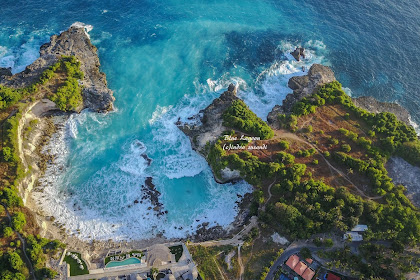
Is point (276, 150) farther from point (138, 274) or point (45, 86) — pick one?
point (45, 86)

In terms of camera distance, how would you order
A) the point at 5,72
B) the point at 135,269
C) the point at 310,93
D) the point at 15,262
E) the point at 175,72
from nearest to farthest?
the point at 15,262 → the point at 135,269 → the point at 5,72 → the point at 310,93 → the point at 175,72

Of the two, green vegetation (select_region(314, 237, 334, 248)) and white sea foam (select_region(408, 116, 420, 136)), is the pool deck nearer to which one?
green vegetation (select_region(314, 237, 334, 248))

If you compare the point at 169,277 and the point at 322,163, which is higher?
the point at 322,163

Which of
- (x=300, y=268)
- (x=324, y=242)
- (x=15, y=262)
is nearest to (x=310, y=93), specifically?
(x=324, y=242)

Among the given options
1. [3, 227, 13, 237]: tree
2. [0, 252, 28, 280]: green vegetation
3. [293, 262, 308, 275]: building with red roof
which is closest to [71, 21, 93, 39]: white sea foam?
[3, 227, 13, 237]: tree

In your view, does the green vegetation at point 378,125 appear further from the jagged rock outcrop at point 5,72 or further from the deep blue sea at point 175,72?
the jagged rock outcrop at point 5,72

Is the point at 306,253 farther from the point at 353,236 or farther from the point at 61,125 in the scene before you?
the point at 61,125

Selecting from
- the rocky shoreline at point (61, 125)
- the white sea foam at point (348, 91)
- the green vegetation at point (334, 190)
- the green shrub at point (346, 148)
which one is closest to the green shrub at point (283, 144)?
the green vegetation at point (334, 190)

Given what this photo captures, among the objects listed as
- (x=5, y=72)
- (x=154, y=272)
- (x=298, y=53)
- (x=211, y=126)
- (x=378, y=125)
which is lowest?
(x=154, y=272)
